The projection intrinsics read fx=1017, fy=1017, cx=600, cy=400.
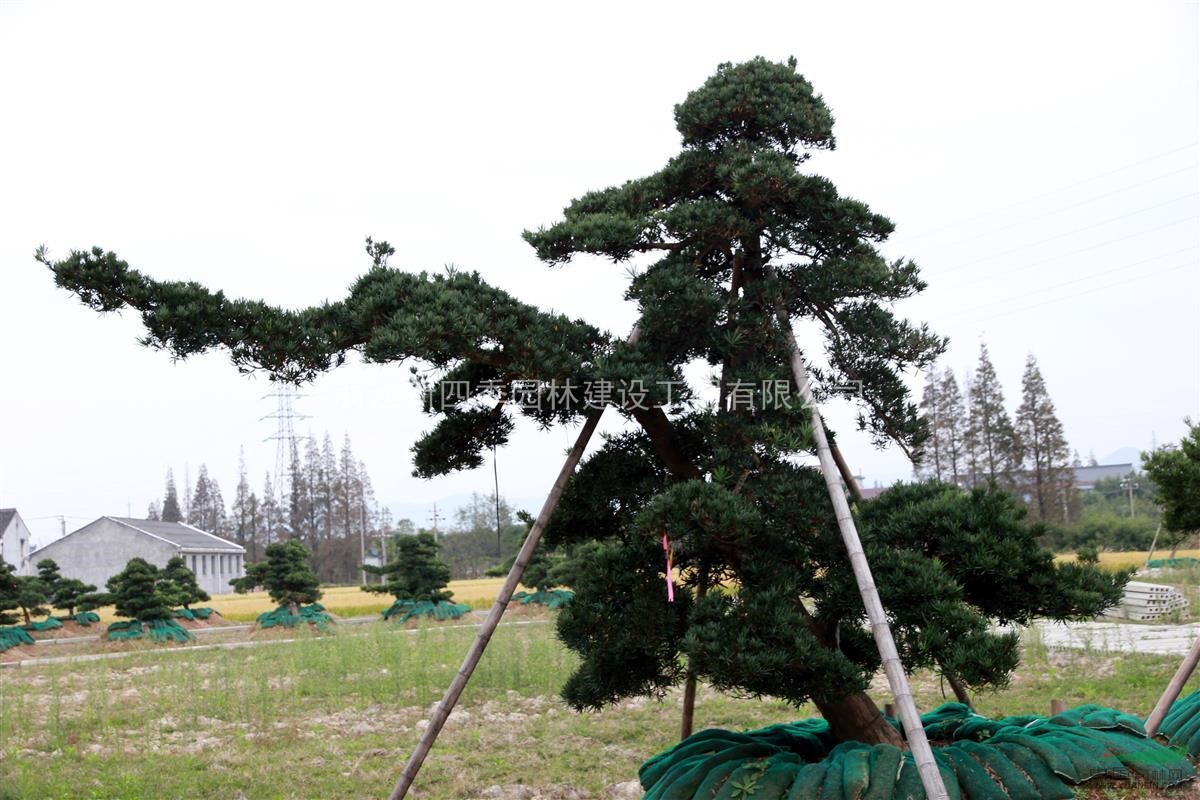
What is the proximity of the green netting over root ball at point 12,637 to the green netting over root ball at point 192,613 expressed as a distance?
118 inches

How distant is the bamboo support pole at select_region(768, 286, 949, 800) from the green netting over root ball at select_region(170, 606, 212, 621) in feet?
61.4

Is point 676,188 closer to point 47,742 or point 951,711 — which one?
point 951,711

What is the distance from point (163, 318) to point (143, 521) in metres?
35.8

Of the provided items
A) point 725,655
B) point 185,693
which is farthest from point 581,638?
point 185,693

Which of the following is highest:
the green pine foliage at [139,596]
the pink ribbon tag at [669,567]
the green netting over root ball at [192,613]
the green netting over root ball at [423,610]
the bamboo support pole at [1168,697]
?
the pink ribbon tag at [669,567]

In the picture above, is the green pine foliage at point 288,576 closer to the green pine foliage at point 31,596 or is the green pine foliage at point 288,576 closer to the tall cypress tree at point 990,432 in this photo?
the green pine foliage at point 31,596

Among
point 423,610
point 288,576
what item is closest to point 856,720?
point 423,610

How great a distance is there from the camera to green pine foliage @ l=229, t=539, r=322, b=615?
19.8 m

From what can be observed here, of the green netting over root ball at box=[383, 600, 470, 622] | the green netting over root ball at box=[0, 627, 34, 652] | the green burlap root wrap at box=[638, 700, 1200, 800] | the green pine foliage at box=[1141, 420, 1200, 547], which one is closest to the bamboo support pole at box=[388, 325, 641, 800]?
the green burlap root wrap at box=[638, 700, 1200, 800]

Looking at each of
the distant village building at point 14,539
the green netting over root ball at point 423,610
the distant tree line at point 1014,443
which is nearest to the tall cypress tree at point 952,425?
the distant tree line at point 1014,443

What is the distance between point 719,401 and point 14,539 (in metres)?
39.7

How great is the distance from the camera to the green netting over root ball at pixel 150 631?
17750 millimetres

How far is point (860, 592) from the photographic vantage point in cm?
439

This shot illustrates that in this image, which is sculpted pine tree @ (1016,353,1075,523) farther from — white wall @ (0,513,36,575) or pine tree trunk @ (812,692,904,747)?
white wall @ (0,513,36,575)
